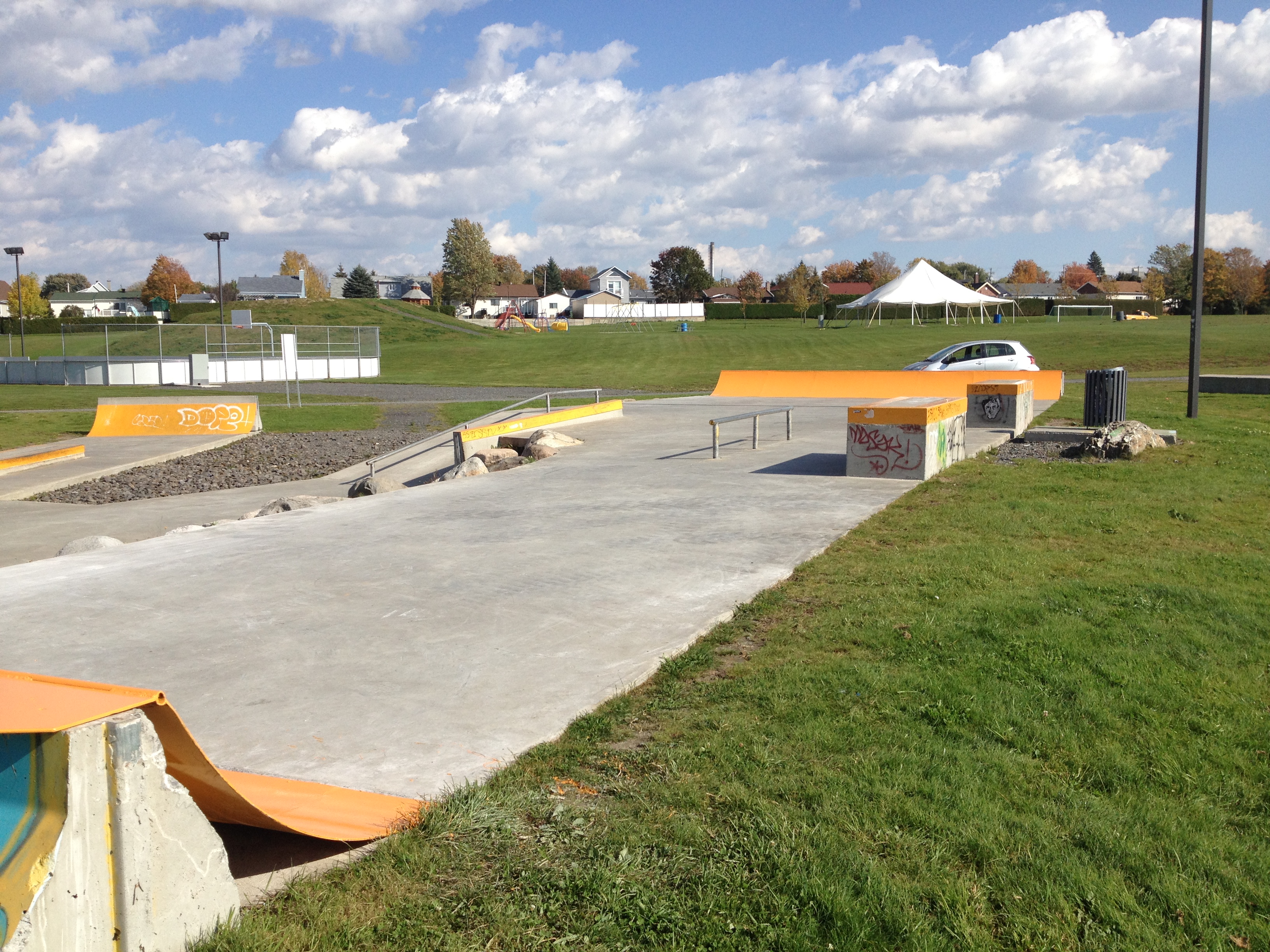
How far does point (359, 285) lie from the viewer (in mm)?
125375

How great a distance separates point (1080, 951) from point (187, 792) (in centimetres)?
280

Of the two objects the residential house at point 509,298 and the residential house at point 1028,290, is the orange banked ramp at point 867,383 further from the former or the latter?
the residential house at point 509,298

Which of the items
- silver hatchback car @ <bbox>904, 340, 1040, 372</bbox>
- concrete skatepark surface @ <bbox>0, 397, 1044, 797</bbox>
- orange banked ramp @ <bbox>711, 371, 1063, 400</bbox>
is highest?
silver hatchback car @ <bbox>904, 340, 1040, 372</bbox>

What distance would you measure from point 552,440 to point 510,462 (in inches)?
39.1

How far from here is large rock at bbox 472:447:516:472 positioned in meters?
15.0

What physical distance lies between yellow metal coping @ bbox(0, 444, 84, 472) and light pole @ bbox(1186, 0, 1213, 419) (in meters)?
20.4

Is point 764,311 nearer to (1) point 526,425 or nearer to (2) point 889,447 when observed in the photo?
(1) point 526,425

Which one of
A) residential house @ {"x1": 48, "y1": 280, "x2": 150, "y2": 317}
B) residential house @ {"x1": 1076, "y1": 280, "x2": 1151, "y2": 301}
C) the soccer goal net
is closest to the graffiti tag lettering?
the soccer goal net

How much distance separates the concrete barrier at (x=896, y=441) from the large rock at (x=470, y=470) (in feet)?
17.5

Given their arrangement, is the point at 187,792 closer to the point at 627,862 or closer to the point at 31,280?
the point at 627,862

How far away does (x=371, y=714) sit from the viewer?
15.7 ft

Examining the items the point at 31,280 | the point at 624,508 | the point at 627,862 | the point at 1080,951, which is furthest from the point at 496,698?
the point at 31,280

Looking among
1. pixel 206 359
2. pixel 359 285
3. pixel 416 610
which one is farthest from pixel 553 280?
pixel 416 610

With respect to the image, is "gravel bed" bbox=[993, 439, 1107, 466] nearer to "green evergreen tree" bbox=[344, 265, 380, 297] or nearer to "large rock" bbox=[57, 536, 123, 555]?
"large rock" bbox=[57, 536, 123, 555]
